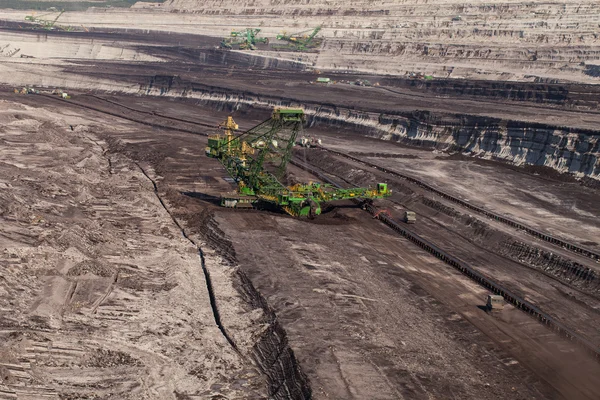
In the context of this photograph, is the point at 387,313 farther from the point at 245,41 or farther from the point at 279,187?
the point at 245,41

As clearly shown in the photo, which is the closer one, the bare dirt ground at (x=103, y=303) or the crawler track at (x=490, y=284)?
the bare dirt ground at (x=103, y=303)

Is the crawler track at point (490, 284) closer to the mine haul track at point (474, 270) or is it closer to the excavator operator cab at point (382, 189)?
the mine haul track at point (474, 270)

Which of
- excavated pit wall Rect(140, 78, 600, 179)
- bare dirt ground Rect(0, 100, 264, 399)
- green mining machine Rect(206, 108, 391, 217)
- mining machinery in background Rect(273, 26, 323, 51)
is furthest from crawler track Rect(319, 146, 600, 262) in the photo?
mining machinery in background Rect(273, 26, 323, 51)

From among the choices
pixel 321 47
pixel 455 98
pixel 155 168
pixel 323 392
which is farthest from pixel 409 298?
pixel 321 47

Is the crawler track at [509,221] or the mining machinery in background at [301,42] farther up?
the mining machinery in background at [301,42]

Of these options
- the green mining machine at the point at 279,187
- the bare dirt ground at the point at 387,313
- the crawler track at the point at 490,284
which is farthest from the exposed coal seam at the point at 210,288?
the crawler track at the point at 490,284
